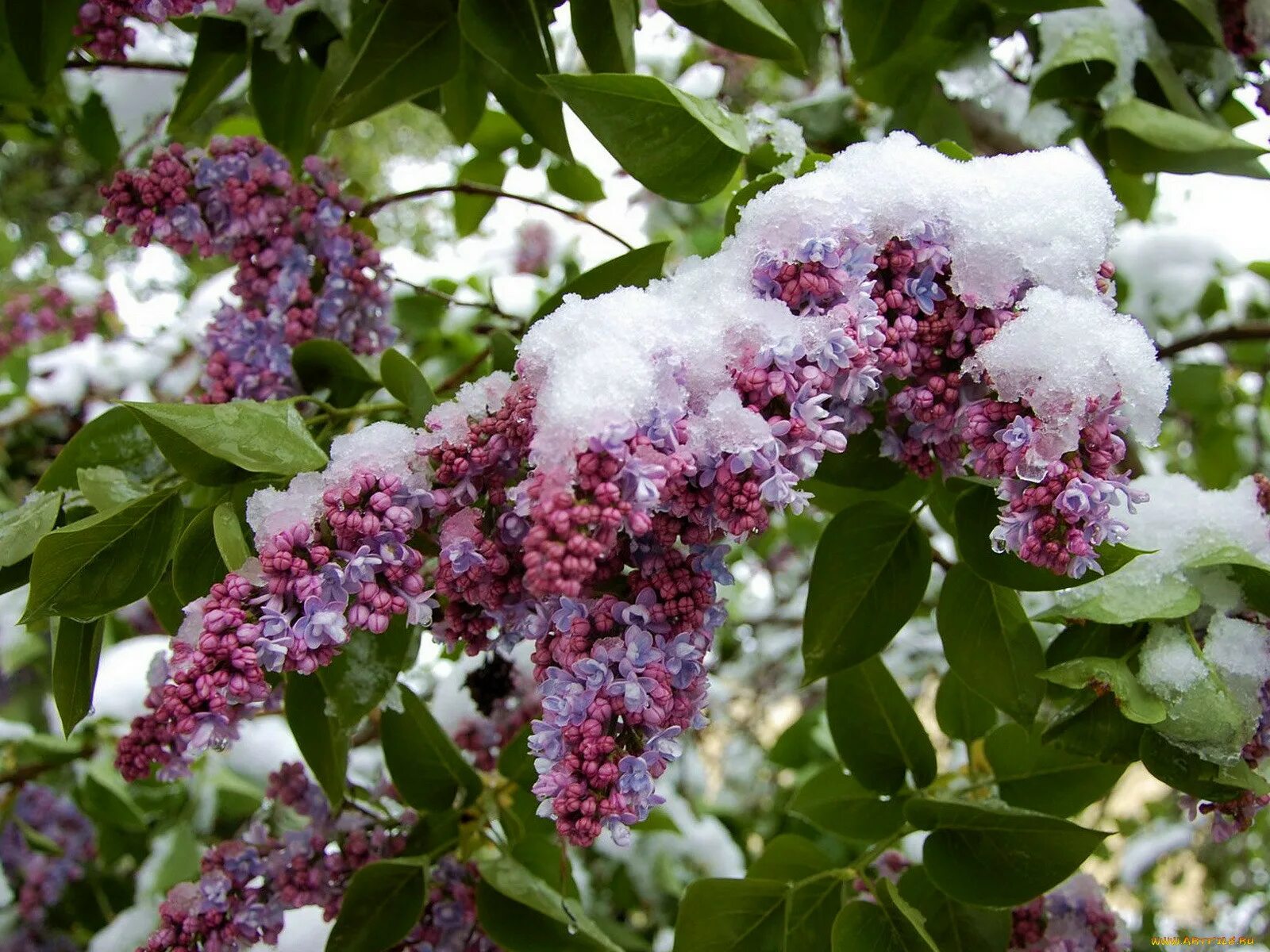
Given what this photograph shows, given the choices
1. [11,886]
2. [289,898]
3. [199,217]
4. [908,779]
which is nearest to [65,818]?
[11,886]

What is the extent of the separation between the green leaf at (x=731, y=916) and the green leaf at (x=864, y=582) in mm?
193

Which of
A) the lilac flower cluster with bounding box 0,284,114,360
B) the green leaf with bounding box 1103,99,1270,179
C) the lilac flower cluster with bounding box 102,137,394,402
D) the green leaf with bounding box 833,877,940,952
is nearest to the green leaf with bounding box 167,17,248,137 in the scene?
the lilac flower cluster with bounding box 102,137,394,402

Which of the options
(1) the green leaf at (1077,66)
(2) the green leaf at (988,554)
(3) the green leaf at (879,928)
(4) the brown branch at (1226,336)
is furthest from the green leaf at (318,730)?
(4) the brown branch at (1226,336)

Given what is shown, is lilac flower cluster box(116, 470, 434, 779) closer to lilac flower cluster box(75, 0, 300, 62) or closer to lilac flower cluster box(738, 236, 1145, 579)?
lilac flower cluster box(738, 236, 1145, 579)

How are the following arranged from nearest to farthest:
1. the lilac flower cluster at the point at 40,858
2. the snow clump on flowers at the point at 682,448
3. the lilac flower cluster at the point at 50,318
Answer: the snow clump on flowers at the point at 682,448
the lilac flower cluster at the point at 40,858
the lilac flower cluster at the point at 50,318

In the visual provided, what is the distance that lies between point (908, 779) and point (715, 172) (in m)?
0.66

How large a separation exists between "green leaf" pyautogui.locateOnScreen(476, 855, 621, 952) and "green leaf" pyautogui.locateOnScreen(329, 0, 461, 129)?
26.5 inches

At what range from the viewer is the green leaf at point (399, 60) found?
0.92m

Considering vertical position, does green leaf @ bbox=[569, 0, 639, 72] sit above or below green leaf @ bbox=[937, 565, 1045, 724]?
above

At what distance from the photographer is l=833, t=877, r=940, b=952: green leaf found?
79cm

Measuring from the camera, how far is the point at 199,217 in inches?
36.7

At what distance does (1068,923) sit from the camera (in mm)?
971

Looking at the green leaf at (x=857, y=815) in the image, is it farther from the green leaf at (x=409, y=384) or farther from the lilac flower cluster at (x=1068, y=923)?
the green leaf at (x=409, y=384)

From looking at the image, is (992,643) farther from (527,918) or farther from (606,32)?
(606,32)
